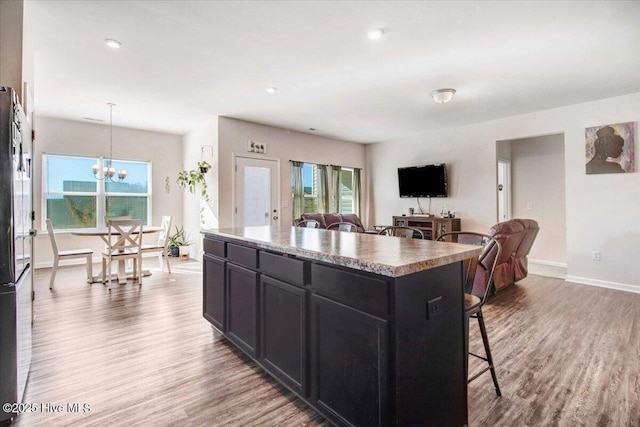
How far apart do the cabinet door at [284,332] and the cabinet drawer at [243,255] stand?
0.16 m

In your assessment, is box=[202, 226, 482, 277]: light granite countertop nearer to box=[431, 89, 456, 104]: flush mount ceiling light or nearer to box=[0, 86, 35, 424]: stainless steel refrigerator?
box=[0, 86, 35, 424]: stainless steel refrigerator

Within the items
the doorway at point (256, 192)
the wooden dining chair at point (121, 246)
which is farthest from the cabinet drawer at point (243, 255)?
the doorway at point (256, 192)

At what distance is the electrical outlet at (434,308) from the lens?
4.60 ft

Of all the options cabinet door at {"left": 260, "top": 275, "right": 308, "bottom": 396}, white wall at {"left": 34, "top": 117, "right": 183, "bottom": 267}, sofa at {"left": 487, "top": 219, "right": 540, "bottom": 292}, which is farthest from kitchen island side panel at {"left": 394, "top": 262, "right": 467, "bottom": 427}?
white wall at {"left": 34, "top": 117, "right": 183, "bottom": 267}

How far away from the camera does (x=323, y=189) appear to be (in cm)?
720

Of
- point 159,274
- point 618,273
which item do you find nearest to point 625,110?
point 618,273

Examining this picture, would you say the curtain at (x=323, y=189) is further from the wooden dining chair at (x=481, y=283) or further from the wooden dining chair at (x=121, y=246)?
the wooden dining chair at (x=481, y=283)

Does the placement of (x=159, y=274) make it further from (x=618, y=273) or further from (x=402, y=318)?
(x=618, y=273)

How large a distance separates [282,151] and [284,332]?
4961 millimetres

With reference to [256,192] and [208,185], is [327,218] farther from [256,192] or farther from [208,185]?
[208,185]

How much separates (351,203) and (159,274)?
4.55m

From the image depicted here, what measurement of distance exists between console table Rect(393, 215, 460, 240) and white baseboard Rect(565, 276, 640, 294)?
1.94 metres

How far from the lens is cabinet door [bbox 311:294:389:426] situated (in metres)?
1.31

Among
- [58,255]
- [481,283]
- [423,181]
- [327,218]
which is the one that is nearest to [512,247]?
[481,283]
